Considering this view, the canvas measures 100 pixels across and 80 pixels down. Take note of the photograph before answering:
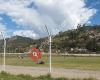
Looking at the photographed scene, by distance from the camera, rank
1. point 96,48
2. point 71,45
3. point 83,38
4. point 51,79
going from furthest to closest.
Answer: point 83,38 < point 71,45 < point 96,48 < point 51,79

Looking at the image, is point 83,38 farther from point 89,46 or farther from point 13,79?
point 13,79

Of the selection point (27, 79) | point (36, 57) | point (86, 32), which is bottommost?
point (27, 79)

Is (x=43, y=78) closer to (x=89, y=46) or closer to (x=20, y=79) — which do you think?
(x=20, y=79)

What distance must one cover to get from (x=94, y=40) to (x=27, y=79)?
461ft

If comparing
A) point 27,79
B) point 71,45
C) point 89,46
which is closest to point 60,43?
point 71,45

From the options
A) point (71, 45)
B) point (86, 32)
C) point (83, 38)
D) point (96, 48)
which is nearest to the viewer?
point (96, 48)

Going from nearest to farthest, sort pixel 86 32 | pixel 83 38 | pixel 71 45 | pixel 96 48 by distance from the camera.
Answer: pixel 96 48, pixel 71 45, pixel 83 38, pixel 86 32

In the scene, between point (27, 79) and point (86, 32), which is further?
point (86, 32)

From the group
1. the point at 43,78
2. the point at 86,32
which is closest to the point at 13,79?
the point at 43,78

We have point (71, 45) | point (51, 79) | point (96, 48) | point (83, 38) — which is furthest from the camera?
point (83, 38)

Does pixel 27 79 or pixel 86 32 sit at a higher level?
pixel 86 32

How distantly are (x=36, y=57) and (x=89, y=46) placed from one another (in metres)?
127

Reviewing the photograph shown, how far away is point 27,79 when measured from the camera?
79.8 ft

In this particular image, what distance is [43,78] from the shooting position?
79.5ft
